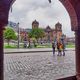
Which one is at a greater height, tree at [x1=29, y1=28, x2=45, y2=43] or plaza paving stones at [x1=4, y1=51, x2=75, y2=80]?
tree at [x1=29, y1=28, x2=45, y2=43]

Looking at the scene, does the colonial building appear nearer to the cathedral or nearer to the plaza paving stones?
the cathedral

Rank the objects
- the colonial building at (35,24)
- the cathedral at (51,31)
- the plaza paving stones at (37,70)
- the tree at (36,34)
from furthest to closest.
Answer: the cathedral at (51,31) → the colonial building at (35,24) → the tree at (36,34) → the plaza paving stones at (37,70)

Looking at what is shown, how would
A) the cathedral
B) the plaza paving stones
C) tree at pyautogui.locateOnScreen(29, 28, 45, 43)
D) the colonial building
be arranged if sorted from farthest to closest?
the cathedral → the colonial building → tree at pyautogui.locateOnScreen(29, 28, 45, 43) → the plaza paving stones

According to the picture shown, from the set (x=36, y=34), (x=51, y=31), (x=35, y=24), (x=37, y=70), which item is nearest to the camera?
(x=37, y=70)

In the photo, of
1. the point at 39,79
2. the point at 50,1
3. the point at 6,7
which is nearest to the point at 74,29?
the point at 50,1

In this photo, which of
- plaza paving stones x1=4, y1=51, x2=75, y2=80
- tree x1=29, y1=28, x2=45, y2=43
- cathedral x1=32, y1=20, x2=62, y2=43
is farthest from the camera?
cathedral x1=32, y1=20, x2=62, y2=43

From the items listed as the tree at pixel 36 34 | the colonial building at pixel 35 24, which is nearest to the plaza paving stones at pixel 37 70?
→ the tree at pixel 36 34

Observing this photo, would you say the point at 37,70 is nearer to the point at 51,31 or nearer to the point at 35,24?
the point at 35,24

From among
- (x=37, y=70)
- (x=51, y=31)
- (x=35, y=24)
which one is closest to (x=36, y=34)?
(x=35, y=24)

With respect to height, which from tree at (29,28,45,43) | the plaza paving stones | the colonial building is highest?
the colonial building

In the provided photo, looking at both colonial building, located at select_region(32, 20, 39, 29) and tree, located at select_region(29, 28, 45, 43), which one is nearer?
tree, located at select_region(29, 28, 45, 43)

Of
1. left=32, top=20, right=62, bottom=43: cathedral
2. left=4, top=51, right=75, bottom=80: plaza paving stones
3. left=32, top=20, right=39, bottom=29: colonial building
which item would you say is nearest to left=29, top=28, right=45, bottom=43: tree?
left=32, top=20, right=62, bottom=43: cathedral

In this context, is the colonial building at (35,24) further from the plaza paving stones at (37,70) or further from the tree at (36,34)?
the plaza paving stones at (37,70)

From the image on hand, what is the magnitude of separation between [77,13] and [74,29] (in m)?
0.35
